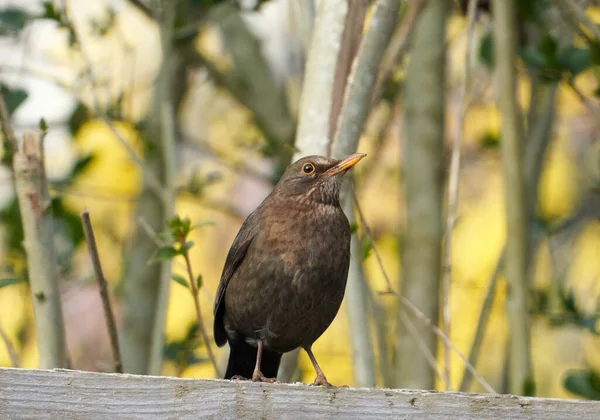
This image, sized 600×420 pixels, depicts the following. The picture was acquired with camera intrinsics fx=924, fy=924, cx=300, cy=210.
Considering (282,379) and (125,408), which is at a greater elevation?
(125,408)

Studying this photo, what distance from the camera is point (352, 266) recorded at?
356 cm

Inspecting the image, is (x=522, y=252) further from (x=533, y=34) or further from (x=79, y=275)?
(x=79, y=275)

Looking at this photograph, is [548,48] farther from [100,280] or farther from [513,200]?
[100,280]

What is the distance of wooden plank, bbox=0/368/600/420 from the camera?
209 cm

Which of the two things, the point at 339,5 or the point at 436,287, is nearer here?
the point at 339,5

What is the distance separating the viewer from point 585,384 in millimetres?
4023

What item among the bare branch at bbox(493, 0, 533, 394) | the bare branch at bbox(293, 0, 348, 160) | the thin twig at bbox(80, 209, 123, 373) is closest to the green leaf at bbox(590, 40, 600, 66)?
the bare branch at bbox(493, 0, 533, 394)

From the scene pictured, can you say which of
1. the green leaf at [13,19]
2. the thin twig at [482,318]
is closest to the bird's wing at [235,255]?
the thin twig at [482,318]

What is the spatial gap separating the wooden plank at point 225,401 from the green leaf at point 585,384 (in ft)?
5.59

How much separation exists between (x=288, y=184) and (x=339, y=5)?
66 cm

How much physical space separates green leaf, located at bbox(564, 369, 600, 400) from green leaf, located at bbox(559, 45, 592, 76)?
1.30 meters

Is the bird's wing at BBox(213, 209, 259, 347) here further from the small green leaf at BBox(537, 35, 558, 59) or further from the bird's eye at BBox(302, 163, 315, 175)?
the small green leaf at BBox(537, 35, 558, 59)

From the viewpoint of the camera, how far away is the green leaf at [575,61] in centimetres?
389

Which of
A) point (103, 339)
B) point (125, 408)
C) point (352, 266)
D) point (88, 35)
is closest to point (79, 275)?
point (88, 35)
